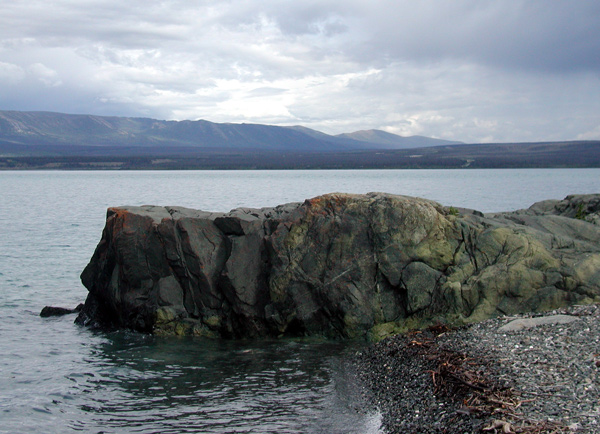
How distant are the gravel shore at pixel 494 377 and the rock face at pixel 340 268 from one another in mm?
2063

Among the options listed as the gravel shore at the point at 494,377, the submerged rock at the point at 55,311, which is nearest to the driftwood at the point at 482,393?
the gravel shore at the point at 494,377

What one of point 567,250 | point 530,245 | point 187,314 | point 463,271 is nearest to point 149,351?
point 187,314

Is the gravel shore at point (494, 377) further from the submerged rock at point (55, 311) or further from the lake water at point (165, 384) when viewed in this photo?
the submerged rock at point (55, 311)

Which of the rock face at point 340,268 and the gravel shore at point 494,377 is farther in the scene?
the rock face at point 340,268

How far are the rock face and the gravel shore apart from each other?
6.77 ft

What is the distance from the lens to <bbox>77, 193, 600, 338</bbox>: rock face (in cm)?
1905

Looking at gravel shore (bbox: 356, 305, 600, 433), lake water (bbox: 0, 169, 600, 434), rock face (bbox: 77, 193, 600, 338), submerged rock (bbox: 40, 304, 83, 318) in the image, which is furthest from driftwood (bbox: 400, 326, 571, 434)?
submerged rock (bbox: 40, 304, 83, 318)

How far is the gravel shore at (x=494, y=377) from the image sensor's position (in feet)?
33.5

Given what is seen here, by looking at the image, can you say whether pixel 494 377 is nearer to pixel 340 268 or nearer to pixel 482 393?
pixel 482 393

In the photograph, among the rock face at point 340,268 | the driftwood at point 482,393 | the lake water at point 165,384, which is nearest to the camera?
the driftwood at point 482,393

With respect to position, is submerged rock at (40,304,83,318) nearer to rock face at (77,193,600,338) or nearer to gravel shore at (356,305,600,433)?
rock face at (77,193,600,338)

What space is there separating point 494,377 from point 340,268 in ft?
28.8

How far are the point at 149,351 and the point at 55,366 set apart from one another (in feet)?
9.48

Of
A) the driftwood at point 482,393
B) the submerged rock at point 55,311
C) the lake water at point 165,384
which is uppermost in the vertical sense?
the driftwood at point 482,393
